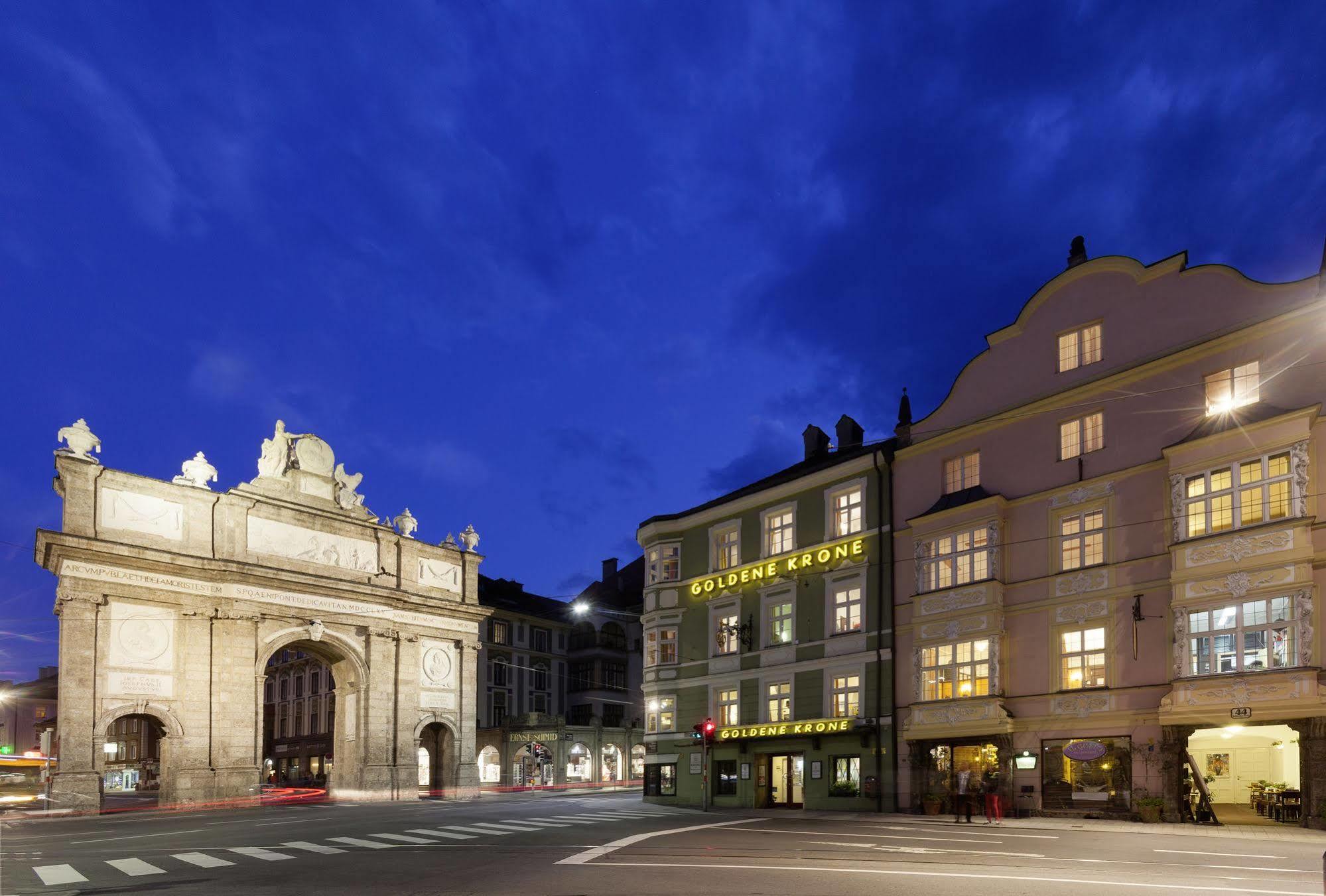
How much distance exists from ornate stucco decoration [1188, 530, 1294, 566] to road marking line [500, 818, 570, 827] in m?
18.3

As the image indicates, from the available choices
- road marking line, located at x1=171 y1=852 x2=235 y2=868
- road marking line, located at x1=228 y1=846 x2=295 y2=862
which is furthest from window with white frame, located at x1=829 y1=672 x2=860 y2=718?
road marking line, located at x1=171 y1=852 x2=235 y2=868

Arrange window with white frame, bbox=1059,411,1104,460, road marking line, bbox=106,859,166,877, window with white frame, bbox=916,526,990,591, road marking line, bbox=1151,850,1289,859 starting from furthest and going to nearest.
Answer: window with white frame, bbox=916,526,990,591 < window with white frame, bbox=1059,411,1104,460 < road marking line, bbox=106,859,166,877 < road marking line, bbox=1151,850,1289,859

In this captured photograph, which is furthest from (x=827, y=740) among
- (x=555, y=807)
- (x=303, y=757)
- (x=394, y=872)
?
(x=303, y=757)

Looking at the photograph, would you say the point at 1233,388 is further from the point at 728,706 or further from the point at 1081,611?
the point at 728,706

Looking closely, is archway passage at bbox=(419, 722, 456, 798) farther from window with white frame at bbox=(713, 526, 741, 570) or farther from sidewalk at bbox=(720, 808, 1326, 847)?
sidewalk at bbox=(720, 808, 1326, 847)

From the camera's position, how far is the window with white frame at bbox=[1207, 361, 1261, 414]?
25547 millimetres

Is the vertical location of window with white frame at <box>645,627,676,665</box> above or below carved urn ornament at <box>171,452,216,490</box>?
below

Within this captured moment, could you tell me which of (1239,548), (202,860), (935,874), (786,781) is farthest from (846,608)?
(202,860)

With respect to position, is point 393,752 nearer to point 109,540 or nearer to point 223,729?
point 223,729

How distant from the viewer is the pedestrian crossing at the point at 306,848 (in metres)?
17.6

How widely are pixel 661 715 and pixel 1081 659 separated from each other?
62.2 feet

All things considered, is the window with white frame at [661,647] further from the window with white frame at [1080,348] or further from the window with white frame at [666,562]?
the window with white frame at [1080,348]

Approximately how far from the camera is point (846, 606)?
3559 cm

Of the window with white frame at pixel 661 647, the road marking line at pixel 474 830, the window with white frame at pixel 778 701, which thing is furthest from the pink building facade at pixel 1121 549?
the road marking line at pixel 474 830
